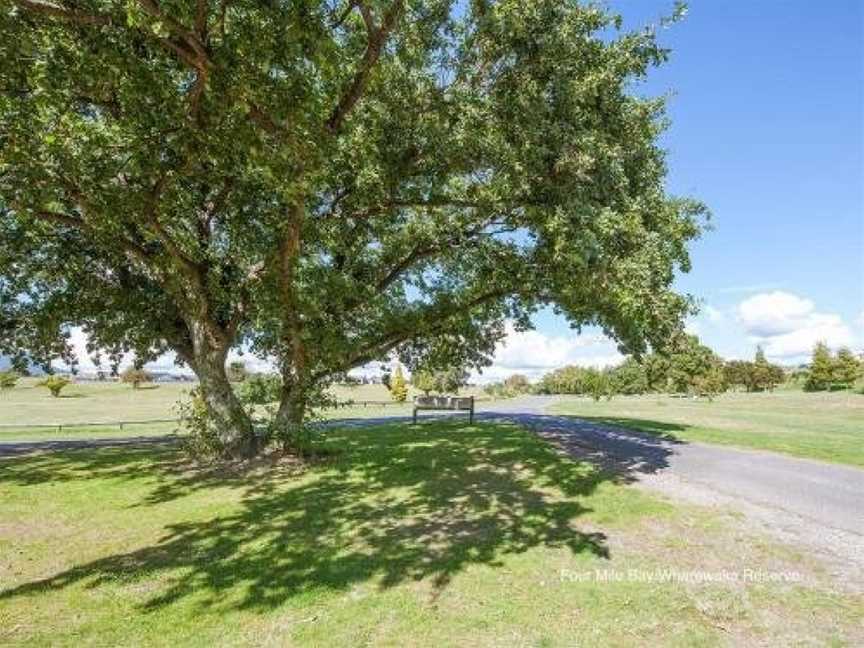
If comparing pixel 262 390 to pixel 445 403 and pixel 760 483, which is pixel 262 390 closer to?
pixel 445 403

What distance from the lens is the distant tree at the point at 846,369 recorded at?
6862 cm

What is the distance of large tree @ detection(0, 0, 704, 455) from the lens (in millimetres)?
8781

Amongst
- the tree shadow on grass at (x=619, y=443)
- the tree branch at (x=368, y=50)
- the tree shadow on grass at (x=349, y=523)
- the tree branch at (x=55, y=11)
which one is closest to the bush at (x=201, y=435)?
the tree shadow on grass at (x=349, y=523)

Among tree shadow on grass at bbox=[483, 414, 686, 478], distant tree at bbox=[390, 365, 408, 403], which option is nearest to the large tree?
tree shadow on grass at bbox=[483, 414, 686, 478]

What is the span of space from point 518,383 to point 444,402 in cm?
10559

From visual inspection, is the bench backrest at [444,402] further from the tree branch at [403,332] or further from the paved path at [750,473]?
the tree branch at [403,332]

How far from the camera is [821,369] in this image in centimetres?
7081

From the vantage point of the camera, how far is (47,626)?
6121mm

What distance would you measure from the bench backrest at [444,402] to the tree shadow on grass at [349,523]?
848 cm

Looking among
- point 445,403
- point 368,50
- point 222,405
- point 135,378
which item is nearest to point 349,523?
point 222,405

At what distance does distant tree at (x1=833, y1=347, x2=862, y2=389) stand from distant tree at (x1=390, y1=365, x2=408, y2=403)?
5107cm

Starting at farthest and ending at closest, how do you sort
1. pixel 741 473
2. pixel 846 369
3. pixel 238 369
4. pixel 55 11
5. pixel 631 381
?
pixel 631 381
pixel 846 369
pixel 238 369
pixel 741 473
pixel 55 11

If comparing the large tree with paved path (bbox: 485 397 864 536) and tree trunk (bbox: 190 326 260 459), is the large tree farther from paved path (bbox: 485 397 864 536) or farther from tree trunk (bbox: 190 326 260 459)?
paved path (bbox: 485 397 864 536)

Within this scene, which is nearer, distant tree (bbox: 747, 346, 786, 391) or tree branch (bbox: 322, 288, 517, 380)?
tree branch (bbox: 322, 288, 517, 380)
